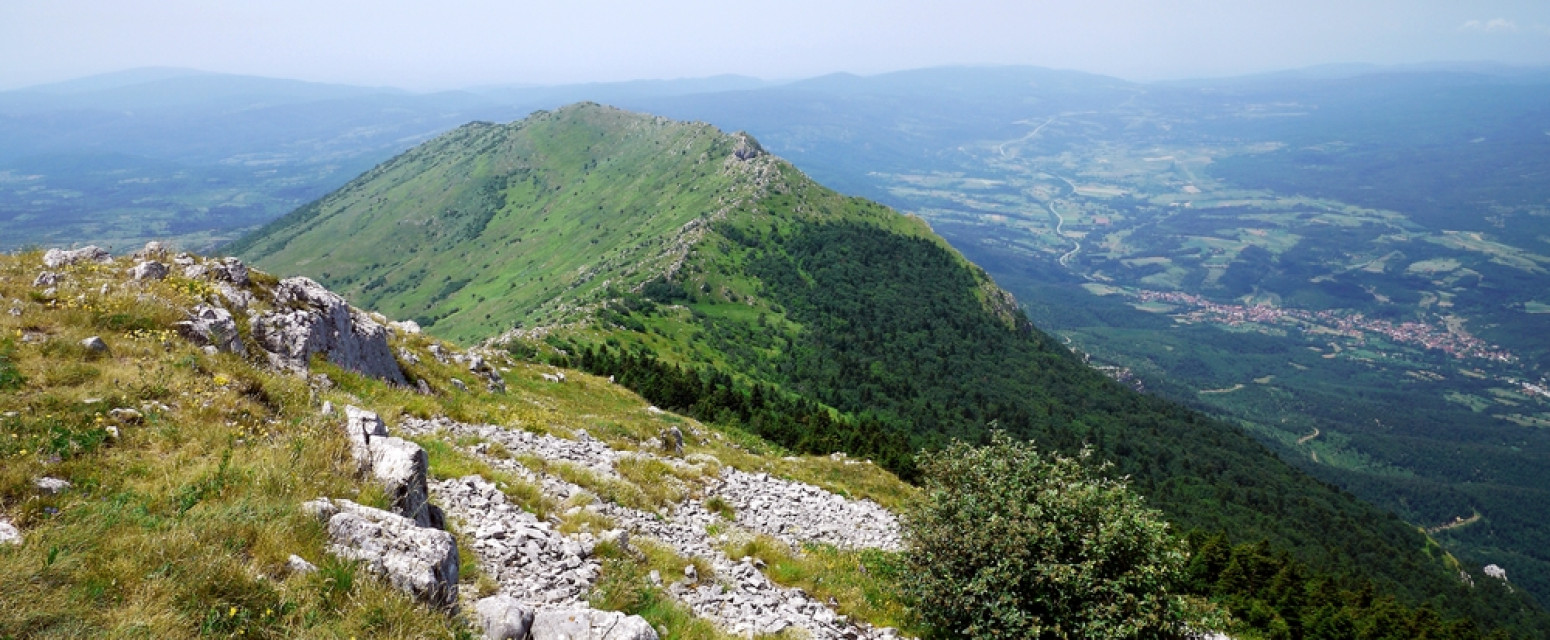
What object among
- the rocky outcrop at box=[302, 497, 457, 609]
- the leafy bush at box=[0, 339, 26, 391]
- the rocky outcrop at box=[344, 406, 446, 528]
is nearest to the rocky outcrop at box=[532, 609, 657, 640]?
the rocky outcrop at box=[302, 497, 457, 609]

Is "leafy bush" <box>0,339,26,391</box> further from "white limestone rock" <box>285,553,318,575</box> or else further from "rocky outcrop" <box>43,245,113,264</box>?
"rocky outcrop" <box>43,245,113,264</box>

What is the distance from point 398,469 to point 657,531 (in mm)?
8007

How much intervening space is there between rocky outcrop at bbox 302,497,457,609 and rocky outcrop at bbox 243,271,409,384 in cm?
1320

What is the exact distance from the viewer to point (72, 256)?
21656 mm

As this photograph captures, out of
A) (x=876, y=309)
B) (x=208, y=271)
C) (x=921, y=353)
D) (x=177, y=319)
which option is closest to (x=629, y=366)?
(x=208, y=271)

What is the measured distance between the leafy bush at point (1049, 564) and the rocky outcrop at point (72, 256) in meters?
28.5

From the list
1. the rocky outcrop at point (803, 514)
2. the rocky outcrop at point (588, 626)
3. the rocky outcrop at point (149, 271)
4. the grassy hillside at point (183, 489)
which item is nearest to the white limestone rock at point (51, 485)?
the grassy hillside at point (183, 489)

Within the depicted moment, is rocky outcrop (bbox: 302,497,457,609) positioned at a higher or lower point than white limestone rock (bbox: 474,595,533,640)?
higher

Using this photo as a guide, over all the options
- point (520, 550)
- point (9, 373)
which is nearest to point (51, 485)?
point (9, 373)

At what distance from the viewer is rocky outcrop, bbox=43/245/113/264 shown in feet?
68.7

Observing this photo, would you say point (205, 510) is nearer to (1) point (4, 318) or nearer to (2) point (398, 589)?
(2) point (398, 589)

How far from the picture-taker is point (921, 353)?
156125 mm

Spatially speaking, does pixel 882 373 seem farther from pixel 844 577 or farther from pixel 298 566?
pixel 298 566

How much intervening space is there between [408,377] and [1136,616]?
29.8 m
